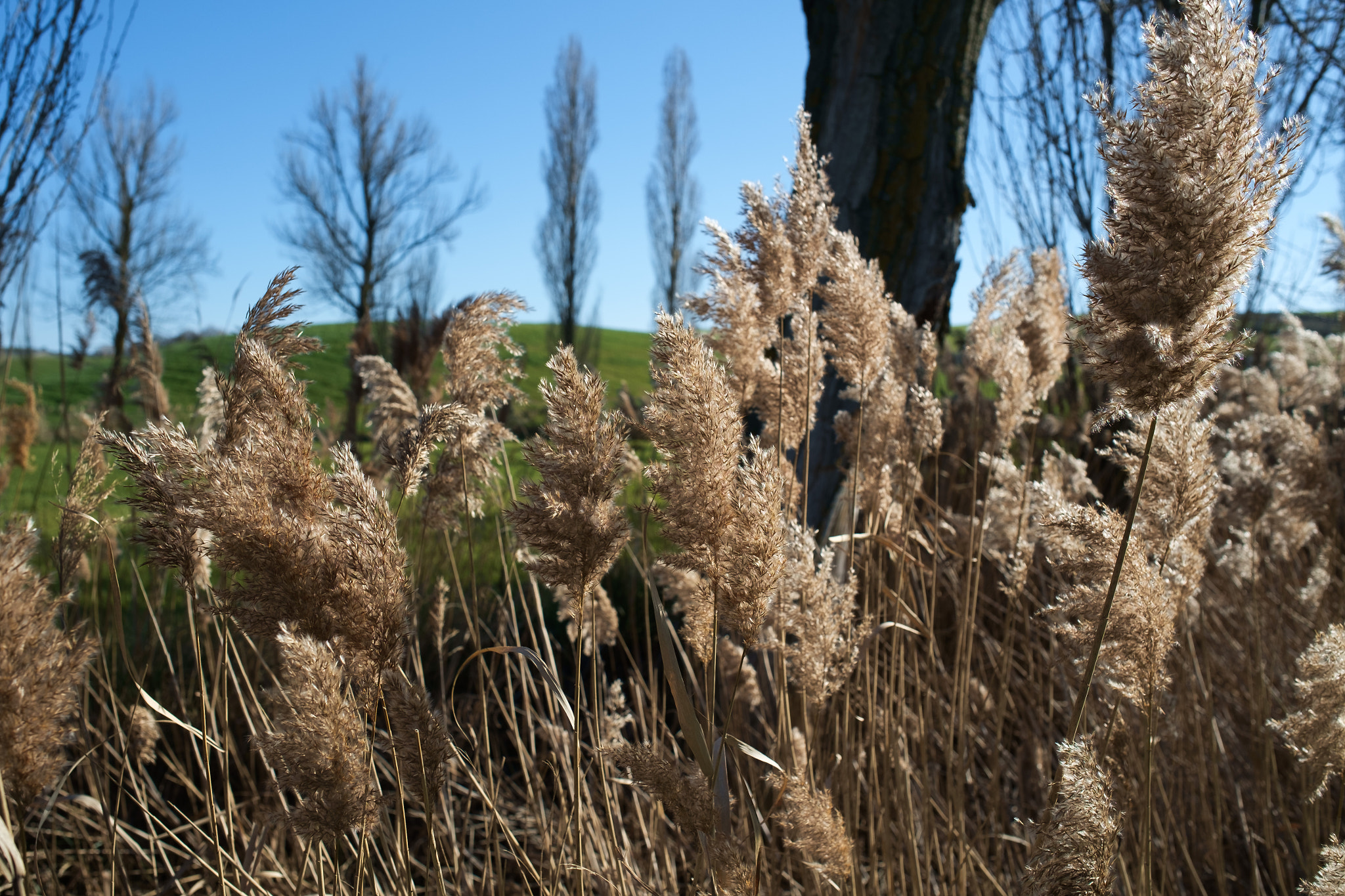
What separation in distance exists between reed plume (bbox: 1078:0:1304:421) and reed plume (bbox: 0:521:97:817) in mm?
1448

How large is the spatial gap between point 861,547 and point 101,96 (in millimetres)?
3197

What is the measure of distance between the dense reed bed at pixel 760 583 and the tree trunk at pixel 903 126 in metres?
0.66

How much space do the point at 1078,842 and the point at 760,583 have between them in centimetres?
49

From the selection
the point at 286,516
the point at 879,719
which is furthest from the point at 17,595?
the point at 879,719

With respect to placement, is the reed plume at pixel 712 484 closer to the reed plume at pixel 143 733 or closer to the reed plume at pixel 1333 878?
the reed plume at pixel 1333 878

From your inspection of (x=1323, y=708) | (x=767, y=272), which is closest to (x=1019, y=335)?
(x=767, y=272)

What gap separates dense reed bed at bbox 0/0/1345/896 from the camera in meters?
1.00

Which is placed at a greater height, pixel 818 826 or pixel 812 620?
pixel 812 620

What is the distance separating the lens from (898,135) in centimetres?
305

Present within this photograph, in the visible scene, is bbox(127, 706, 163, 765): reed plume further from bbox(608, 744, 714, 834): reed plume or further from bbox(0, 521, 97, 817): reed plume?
bbox(608, 744, 714, 834): reed plume

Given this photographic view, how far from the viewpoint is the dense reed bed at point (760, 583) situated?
39.4 inches

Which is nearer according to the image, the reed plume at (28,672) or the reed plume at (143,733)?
the reed plume at (28,672)

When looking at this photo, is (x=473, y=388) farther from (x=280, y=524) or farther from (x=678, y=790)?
(x=678, y=790)

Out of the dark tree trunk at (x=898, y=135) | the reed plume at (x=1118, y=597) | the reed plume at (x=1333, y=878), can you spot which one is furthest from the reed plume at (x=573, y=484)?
the dark tree trunk at (x=898, y=135)
